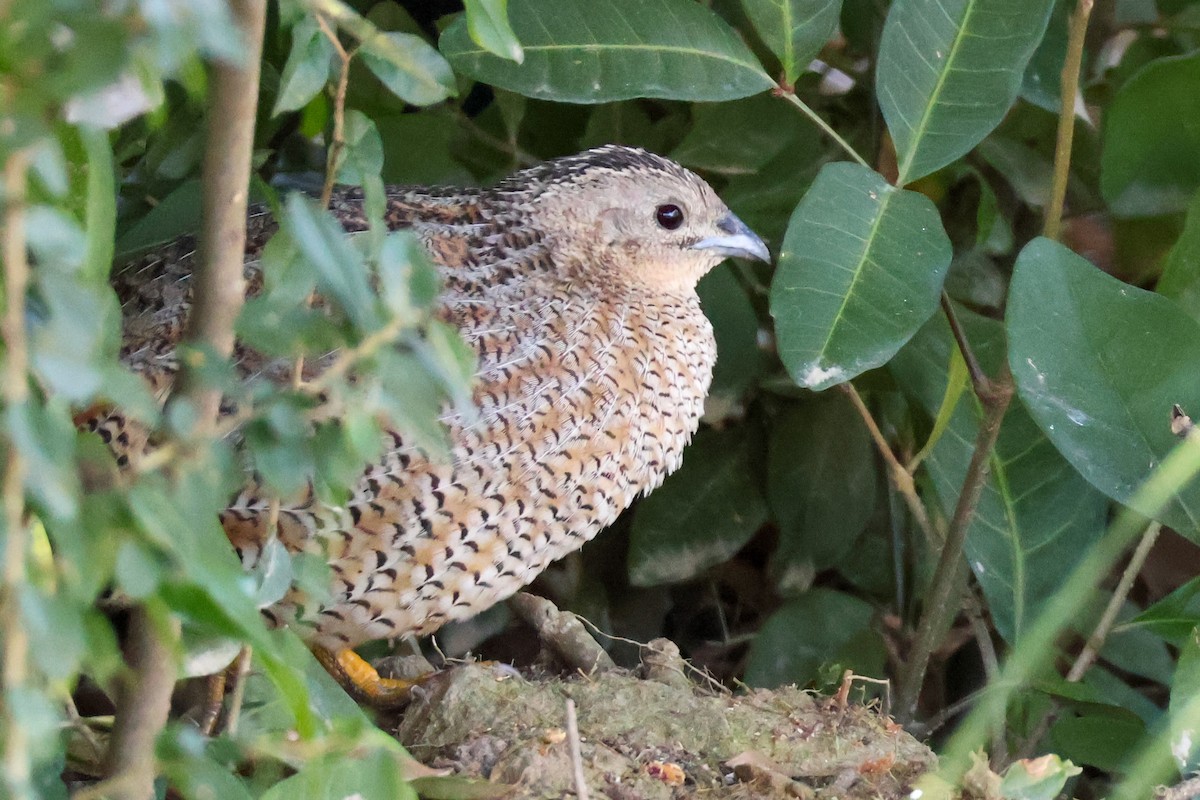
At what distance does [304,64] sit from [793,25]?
846 mm

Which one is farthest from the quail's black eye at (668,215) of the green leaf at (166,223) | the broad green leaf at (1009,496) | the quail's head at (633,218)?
the green leaf at (166,223)

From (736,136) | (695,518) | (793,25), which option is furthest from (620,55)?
→ (695,518)

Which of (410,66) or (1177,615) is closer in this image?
(410,66)

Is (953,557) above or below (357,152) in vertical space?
below

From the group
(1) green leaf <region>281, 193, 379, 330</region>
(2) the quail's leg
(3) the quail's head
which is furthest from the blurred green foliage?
(2) the quail's leg

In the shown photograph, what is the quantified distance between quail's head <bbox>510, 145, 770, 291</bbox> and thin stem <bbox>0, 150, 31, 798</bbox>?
1127 millimetres

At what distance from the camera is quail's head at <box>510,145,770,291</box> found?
183cm

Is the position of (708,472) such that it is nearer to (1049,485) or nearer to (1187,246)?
(1049,485)

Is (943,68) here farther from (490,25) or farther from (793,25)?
(490,25)

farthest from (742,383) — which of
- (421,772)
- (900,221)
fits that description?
(421,772)

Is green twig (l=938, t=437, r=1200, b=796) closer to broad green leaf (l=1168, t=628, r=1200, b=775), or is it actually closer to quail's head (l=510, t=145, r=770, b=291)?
broad green leaf (l=1168, t=628, r=1200, b=775)

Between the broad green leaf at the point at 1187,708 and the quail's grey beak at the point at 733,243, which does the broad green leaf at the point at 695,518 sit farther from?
the broad green leaf at the point at 1187,708

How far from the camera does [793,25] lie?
1.69 meters

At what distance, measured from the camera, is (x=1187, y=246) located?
1.90 meters
